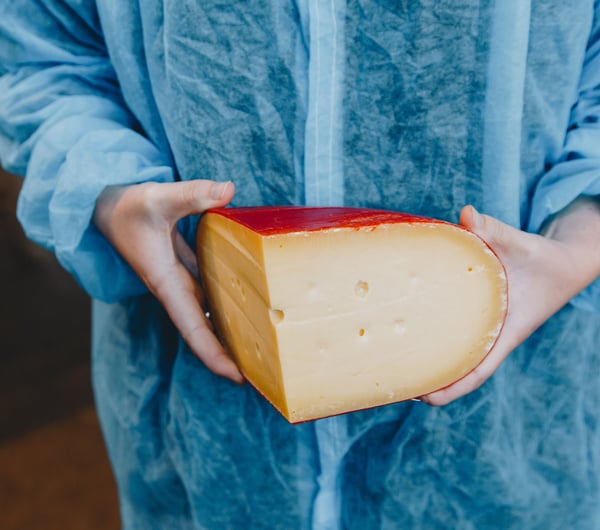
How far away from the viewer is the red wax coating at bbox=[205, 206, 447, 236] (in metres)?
0.46

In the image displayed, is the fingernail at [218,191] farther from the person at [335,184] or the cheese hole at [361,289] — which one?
the cheese hole at [361,289]

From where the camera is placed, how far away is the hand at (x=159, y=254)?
21.5 inches

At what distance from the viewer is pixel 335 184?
0.56 m

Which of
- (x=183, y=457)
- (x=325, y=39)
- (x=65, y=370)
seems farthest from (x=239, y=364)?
(x=65, y=370)

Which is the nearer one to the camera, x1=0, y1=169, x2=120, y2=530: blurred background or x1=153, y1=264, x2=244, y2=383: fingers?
x1=153, y1=264, x2=244, y2=383: fingers

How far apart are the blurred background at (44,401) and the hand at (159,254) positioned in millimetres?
1138

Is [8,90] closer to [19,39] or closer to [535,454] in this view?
[19,39]

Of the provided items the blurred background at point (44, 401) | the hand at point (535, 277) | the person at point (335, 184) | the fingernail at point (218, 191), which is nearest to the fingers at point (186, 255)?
the person at point (335, 184)

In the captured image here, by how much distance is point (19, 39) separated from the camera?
0.61 meters

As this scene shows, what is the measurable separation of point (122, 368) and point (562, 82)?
20.1 inches

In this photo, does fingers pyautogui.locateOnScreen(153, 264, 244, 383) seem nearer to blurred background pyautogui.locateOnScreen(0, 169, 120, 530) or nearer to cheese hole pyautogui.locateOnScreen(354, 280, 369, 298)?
cheese hole pyautogui.locateOnScreen(354, 280, 369, 298)

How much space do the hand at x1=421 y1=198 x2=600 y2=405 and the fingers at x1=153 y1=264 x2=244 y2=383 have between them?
6.7 inches

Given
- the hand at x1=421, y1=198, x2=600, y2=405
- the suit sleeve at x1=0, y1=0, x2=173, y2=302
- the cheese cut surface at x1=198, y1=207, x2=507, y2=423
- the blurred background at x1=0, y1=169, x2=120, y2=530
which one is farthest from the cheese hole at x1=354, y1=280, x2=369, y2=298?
the blurred background at x1=0, y1=169, x2=120, y2=530

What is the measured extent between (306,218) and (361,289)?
0.07 m
